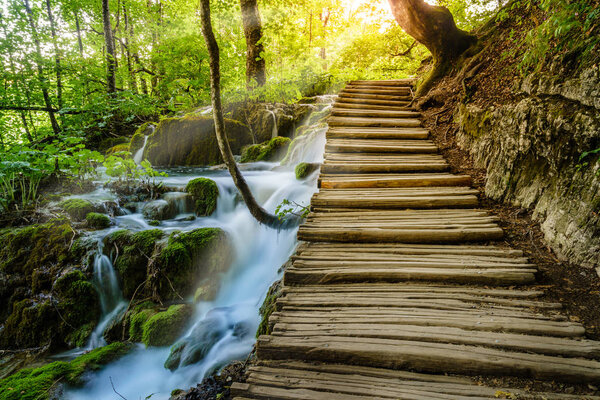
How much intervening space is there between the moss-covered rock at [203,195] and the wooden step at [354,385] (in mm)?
5400

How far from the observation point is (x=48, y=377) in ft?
10.7

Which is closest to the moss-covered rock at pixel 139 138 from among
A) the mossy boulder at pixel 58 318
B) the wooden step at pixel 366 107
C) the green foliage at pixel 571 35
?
the mossy boulder at pixel 58 318

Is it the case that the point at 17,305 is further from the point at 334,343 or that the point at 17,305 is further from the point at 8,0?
the point at 8,0

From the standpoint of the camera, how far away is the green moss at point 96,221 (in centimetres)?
557

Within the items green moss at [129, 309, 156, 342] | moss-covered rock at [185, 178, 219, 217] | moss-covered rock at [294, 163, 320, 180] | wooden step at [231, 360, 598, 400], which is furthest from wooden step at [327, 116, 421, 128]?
wooden step at [231, 360, 598, 400]

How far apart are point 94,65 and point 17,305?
10.8 meters

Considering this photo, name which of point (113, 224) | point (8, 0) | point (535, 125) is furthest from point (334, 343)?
point (8, 0)

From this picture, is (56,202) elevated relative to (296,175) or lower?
lower

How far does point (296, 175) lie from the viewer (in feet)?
22.8

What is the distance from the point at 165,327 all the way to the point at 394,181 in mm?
3832

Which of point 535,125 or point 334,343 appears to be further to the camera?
point 535,125

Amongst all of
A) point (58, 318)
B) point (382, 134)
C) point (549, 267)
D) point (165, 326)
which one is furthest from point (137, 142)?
point (549, 267)

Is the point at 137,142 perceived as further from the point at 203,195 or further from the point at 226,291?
the point at 226,291

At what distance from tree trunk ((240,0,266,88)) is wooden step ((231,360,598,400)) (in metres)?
10.4
